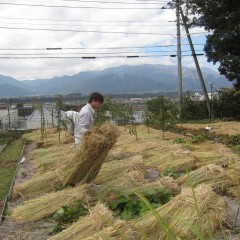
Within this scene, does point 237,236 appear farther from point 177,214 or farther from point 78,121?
point 78,121

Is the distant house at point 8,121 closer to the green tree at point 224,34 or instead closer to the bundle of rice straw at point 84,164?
the green tree at point 224,34

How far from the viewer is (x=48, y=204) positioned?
15.9ft

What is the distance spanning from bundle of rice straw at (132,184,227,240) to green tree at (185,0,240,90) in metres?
17.8

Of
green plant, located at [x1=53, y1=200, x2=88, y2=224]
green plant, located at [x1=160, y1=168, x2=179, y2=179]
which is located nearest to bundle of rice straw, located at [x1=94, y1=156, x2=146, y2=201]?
green plant, located at [x1=53, y1=200, x2=88, y2=224]

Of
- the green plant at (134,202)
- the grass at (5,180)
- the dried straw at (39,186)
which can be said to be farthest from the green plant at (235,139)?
the green plant at (134,202)

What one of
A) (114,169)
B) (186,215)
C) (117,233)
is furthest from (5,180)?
(186,215)

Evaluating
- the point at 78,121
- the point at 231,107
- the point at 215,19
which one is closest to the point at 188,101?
the point at 231,107

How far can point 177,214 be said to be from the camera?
357 centimetres

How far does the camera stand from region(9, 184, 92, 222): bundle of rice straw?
4.70m

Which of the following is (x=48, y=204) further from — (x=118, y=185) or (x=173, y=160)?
(x=173, y=160)

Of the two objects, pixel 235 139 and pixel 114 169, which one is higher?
pixel 114 169

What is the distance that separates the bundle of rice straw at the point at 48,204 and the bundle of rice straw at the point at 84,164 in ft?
0.97

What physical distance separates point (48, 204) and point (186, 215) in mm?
2023

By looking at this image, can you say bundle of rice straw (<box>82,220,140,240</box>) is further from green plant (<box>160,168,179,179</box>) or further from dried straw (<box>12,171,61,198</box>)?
green plant (<box>160,168,179,179</box>)
